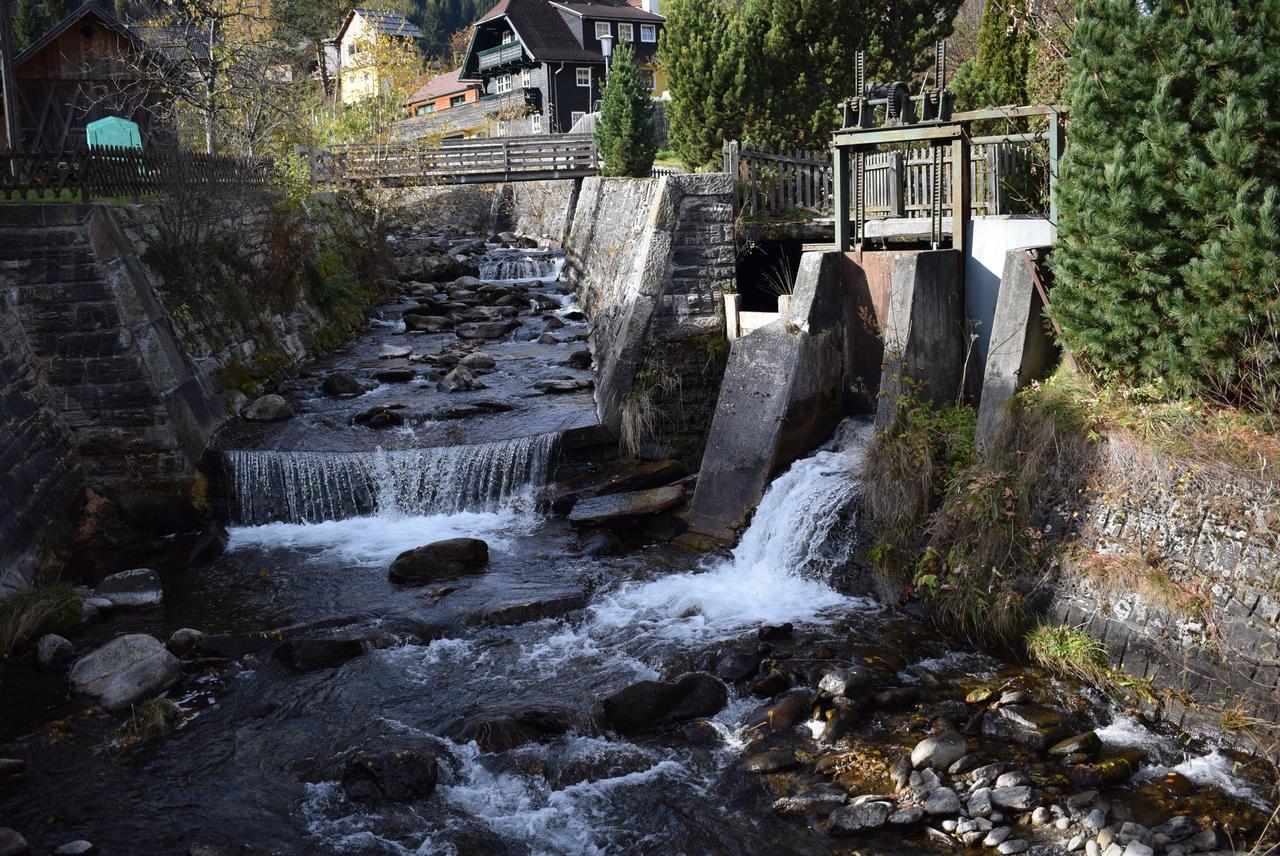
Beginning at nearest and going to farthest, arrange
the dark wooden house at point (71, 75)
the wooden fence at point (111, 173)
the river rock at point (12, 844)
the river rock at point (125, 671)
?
the river rock at point (12, 844) < the river rock at point (125, 671) < the wooden fence at point (111, 173) < the dark wooden house at point (71, 75)

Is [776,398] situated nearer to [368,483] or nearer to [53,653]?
[368,483]

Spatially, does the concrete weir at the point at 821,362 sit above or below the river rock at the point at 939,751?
above

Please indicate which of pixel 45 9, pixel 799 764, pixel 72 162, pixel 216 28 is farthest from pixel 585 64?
pixel 799 764

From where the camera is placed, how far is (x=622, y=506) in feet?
41.9

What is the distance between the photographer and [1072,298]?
972cm

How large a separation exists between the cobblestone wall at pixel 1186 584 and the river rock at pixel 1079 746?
77 centimetres

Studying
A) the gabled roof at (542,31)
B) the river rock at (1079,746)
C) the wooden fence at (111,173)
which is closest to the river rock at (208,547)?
the wooden fence at (111,173)

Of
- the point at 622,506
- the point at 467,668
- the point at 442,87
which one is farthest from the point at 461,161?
the point at 442,87

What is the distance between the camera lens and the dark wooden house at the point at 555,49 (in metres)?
48.1

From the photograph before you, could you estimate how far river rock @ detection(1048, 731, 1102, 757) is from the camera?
24.8 feet

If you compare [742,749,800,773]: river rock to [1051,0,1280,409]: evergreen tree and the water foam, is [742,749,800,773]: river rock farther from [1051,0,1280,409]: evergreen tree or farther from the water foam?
[1051,0,1280,409]: evergreen tree

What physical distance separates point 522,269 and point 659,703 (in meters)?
20.5

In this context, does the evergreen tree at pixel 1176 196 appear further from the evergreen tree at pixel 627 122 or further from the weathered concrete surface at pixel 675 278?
the evergreen tree at pixel 627 122

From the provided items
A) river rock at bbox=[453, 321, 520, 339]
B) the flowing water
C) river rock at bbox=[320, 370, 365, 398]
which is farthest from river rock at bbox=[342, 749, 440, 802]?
river rock at bbox=[453, 321, 520, 339]
